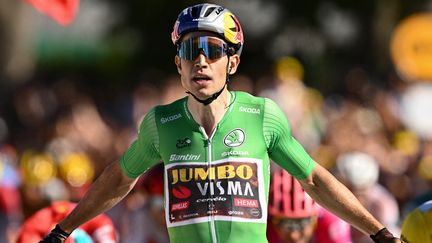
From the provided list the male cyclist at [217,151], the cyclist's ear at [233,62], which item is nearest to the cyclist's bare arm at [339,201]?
the male cyclist at [217,151]

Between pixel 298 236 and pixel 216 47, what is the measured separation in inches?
96.7

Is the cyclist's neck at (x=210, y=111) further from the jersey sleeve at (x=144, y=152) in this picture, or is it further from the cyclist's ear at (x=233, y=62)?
the jersey sleeve at (x=144, y=152)

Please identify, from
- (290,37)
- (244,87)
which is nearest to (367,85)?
(244,87)

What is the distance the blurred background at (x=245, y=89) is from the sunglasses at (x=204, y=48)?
3661 millimetres

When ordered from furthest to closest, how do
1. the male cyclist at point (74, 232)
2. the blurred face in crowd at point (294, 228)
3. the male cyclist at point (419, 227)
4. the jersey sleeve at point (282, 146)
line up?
the blurred face in crowd at point (294, 228) → the male cyclist at point (74, 232) → the male cyclist at point (419, 227) → the jersey sleeve at point (282, 146)

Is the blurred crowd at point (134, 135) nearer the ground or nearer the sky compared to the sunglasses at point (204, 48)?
nearer the sky

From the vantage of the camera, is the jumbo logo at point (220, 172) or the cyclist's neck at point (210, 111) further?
the cyclist's neck at point (210, 111)

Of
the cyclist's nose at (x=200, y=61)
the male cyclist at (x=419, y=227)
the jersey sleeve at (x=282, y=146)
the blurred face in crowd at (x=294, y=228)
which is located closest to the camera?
the cyclist's nose at (x=200, y=61)

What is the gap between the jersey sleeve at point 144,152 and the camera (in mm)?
7660

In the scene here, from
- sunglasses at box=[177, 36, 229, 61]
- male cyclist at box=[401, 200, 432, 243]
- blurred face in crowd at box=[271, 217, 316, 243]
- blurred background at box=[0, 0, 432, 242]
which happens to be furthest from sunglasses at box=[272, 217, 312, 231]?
sunglasses at box=[177, 36, 229, 61]

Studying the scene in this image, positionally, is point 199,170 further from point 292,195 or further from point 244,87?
point 244,87

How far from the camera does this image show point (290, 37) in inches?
1133

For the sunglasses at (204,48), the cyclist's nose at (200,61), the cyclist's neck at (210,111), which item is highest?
the sunglasses at (204,48)

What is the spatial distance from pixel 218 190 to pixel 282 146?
0.42 m
